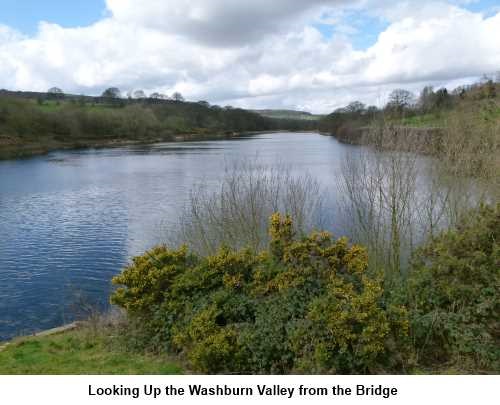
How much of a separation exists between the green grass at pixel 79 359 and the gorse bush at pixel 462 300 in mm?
3914

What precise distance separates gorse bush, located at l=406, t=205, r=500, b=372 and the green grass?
391 centimetres

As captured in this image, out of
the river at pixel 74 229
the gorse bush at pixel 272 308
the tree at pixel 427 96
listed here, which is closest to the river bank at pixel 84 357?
the gorse bush at pixel 272 308

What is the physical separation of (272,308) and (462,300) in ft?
9.71

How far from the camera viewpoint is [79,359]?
7664 mm

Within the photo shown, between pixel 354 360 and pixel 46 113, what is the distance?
100991 mm

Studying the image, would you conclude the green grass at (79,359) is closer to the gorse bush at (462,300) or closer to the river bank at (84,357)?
the river bank at (84,357)

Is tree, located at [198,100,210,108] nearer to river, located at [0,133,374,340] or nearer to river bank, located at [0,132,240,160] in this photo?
river bank, located at [0,132,240,160]

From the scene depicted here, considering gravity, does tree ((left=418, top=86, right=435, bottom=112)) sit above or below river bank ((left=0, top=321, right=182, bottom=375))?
above

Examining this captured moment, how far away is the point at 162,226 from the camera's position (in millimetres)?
23812

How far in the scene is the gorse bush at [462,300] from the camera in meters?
6.30

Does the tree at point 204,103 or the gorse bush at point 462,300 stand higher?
the tree at point 204,103

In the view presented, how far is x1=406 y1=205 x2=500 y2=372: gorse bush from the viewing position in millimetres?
6301

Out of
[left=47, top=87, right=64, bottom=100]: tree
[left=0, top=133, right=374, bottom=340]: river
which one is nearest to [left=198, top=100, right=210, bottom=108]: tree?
[left=47, top=87, right=64, bottom=100]: tree
